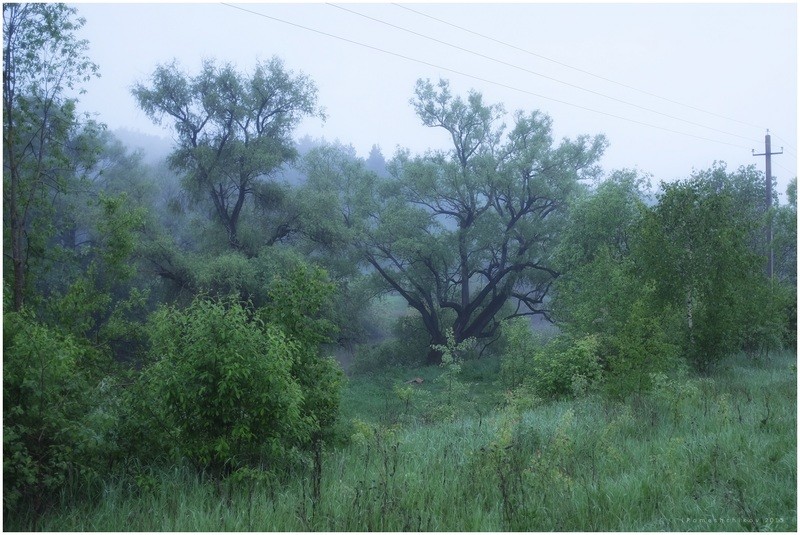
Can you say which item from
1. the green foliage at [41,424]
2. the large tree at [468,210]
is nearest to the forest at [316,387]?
the green foliage at [41,424]

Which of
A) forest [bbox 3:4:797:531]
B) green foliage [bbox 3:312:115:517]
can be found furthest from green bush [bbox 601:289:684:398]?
green foliage [bbox 3:312:115:517]

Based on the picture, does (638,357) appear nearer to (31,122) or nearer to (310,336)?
(310,336)

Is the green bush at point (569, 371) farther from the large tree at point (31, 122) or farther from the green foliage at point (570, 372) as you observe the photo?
the large tree at point (31, 122)

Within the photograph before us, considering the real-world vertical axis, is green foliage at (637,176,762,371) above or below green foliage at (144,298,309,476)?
above

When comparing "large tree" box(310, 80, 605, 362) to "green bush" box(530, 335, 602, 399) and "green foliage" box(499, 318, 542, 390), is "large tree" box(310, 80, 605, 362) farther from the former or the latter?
"green bush" box(530, 335, 602, 399)

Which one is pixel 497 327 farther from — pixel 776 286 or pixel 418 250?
pixel 776 286

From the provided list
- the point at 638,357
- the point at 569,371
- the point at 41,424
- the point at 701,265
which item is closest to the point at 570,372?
the point at 569,371

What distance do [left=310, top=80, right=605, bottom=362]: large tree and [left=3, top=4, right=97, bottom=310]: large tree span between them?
21540mm

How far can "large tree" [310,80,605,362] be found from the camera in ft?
112

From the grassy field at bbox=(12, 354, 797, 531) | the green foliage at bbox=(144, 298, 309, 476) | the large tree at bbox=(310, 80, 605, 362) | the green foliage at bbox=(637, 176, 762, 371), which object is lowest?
the grassy field at bbox=(12, 354, 797, 531)

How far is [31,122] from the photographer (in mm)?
11297

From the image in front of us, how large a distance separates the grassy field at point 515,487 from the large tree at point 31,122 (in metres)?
5.49

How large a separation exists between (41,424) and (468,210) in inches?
1220

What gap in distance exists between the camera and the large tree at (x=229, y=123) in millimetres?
28797
